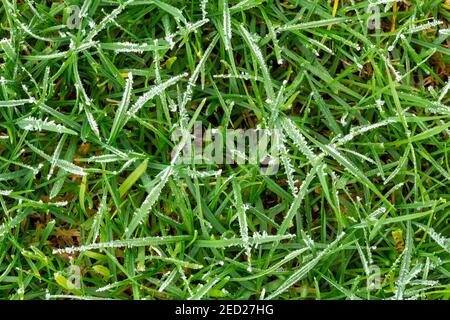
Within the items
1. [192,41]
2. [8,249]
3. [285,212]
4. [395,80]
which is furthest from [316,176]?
[8,249]

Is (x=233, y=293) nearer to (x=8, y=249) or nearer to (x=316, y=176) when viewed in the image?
(x=316, y=176)

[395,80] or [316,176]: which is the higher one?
[395,80]

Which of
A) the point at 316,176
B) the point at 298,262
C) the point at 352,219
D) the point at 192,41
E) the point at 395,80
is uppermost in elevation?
the point at 192,41

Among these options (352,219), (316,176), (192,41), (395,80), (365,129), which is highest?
(192,41)

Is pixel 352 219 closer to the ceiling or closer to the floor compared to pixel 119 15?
closer to the floor

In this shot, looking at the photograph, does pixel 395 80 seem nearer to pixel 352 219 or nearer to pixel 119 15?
pixel 352 219
